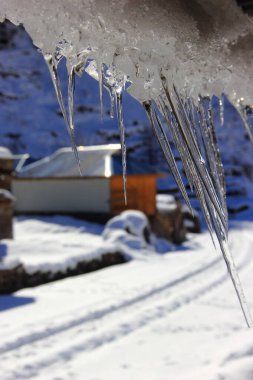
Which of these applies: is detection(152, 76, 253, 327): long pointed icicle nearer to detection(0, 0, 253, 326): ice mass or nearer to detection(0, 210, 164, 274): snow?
detection(0, 0, 253, 326): ice mass

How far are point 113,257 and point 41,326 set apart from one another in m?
5.99

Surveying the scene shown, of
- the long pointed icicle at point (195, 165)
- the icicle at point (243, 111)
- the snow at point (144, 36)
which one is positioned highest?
the snow at point (144, 36)

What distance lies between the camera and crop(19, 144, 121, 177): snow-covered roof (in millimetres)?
19375

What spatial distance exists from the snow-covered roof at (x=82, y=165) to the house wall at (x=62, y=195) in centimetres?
31

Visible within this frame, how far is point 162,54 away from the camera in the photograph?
66.5 inches

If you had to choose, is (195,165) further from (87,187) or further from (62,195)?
(62,195)

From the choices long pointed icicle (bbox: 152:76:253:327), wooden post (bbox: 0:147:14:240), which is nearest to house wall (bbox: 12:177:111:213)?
wooden post (bbox: 0:147:14:240)

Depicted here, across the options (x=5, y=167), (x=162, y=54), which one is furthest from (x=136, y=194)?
(x=162, y=54)

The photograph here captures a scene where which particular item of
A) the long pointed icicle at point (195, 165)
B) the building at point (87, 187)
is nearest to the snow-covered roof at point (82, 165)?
the building at point (87, 187)

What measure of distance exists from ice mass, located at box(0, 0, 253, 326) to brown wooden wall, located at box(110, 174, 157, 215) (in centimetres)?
1674

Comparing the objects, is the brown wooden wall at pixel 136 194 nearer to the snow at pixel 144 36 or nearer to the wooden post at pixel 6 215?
the wooden post at pixel 6 215

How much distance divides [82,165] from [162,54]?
1873 cm

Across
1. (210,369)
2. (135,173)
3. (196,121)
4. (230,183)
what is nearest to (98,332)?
(210,369)

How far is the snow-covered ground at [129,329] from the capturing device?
466cm
